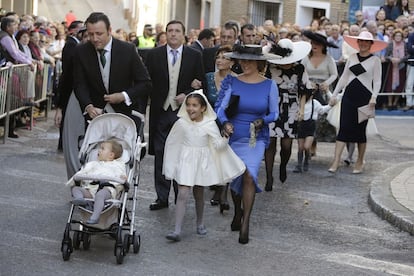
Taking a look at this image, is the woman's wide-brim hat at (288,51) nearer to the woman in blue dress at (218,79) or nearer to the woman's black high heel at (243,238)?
the woman in blue dress at (218,79)

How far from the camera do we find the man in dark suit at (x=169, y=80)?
10.8 meters

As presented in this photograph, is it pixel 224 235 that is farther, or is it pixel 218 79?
pixel 218 79

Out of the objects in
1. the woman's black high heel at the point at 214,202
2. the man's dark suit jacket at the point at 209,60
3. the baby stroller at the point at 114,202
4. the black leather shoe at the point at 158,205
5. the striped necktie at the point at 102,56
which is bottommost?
the woman's black high heel at the point at 214,202

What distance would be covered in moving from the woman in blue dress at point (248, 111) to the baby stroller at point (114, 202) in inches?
35.1

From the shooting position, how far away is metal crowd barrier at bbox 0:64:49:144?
15312 mm

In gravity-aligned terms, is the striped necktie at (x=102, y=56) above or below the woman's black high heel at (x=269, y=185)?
above

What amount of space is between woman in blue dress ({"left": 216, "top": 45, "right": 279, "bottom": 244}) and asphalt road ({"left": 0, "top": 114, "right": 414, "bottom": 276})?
1.94ft

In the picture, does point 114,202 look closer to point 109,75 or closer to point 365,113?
point 109,75

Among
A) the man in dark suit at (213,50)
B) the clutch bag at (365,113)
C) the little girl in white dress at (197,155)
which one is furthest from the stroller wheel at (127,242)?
the clutch bag at (365,113)

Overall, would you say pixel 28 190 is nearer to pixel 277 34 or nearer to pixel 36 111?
pixel 36 111

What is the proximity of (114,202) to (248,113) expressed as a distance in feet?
6.37

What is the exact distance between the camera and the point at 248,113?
380 inches

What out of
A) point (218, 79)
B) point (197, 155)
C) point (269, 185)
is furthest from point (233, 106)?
point (269, 185)

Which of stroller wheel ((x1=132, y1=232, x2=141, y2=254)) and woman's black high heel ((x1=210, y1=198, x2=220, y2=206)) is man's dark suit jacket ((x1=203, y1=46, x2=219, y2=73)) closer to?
woman's black high heel ((x1=210, y1=198, x2=220, y2=206))
